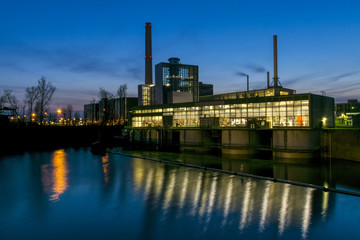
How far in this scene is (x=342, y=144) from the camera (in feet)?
182

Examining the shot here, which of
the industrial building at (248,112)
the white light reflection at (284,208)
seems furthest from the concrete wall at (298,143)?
the white light reflection at (284,208)

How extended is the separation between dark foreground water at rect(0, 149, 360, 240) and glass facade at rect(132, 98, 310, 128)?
2707cm

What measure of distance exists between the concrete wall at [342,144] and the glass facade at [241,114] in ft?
20.5

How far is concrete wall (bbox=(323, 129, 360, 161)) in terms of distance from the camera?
52.1 metres

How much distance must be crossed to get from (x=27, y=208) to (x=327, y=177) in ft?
137

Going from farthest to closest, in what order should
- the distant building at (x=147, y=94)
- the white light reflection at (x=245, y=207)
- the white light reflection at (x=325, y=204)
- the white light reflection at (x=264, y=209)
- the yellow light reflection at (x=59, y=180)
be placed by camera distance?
the distant building at (x=147, y=94) → the yellow light reflection at (x=59, y=180) → the white light reflection at (x=325, y=204) → the white light reflection at (x=245, y=207) → the white light reflection at (x=264, y=209)

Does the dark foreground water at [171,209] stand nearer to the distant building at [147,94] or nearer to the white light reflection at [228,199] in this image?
the white light reflection at [228,199]

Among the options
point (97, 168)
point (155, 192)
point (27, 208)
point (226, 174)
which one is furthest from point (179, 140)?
point (27, 208)

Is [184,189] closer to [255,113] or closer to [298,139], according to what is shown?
[298,139]

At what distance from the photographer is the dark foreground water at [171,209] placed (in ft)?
62.2

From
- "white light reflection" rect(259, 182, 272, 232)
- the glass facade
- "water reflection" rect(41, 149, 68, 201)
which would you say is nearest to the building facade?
the glass facade

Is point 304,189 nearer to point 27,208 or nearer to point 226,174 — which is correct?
point 226,174

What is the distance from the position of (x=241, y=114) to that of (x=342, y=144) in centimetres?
2537

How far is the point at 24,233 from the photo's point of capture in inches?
752
